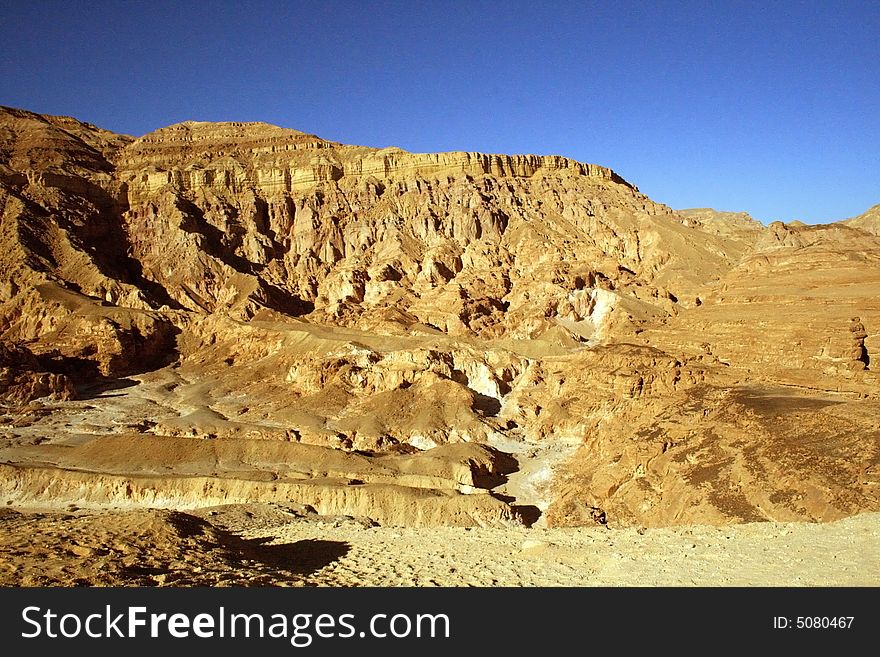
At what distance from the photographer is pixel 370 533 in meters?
19.4

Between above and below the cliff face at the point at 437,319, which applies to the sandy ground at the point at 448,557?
below

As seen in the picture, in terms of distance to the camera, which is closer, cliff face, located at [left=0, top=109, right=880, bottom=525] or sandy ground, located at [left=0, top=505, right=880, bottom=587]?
sandy ground, located at [left=0, top=505, right=880, bottom=587]

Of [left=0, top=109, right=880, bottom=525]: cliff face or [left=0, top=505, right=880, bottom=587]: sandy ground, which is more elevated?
[left=0, top=109, right=880, bottom=525]: cliff face

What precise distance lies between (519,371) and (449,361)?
6509 mm

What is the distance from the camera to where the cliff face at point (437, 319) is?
31.9 m

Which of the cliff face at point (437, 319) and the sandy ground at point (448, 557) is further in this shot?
the cliff face at point (437, 319)

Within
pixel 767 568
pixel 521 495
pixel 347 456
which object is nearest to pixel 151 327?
pixel 347 456

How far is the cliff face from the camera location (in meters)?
31.9

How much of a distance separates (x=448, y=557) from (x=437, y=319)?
2268 inches

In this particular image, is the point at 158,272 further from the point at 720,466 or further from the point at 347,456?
the point at 720,466

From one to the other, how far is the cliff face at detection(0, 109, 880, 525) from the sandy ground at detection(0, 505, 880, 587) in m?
9.27

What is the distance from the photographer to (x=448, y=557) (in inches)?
582

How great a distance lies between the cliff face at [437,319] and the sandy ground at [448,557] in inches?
365
